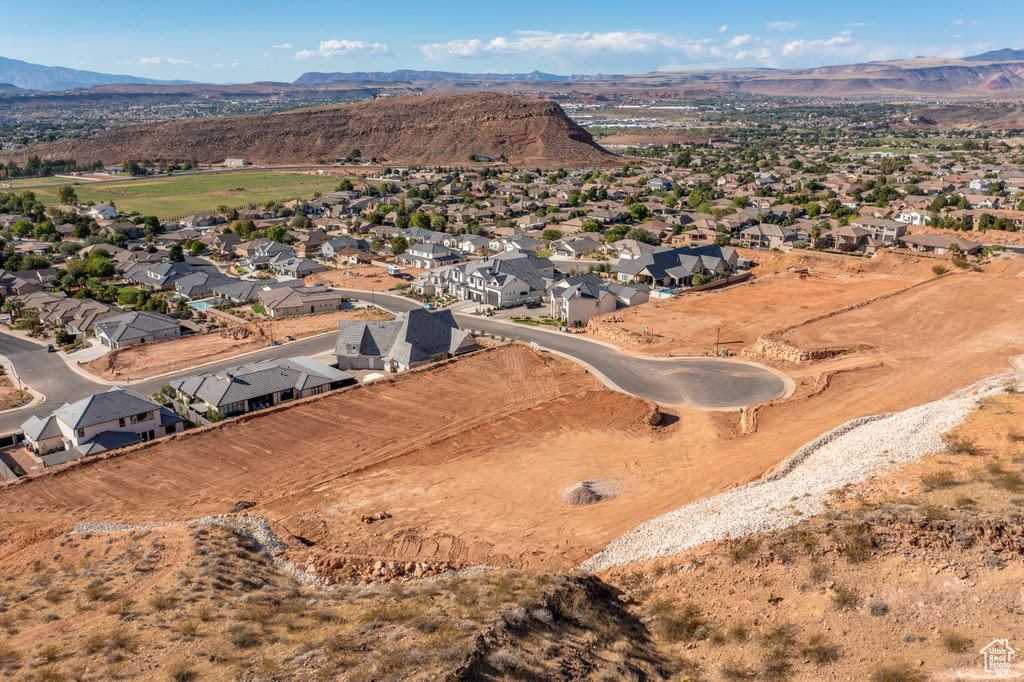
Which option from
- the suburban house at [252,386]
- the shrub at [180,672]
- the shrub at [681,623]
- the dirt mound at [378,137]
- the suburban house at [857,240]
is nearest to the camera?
the shrub at [180,672]

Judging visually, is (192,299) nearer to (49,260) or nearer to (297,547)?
(49,260)

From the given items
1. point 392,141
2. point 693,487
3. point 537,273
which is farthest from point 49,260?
point 392,141

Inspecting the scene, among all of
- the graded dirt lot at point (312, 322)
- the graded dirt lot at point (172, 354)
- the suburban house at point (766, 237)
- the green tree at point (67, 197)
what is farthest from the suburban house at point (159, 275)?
the suburban house at point (766, 237)

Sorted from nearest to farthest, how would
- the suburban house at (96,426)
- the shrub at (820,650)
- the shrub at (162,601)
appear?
the shrub at (820,650) → the shrub at (162,601) → the suburban house at (96,426)

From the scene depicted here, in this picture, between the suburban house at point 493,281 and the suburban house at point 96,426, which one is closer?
the suburban house at point 96,426

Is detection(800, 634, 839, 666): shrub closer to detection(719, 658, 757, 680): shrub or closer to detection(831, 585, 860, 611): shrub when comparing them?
detection(831, 585, 860, 611): shrub

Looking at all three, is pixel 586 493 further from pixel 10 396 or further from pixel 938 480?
pixel 10 396

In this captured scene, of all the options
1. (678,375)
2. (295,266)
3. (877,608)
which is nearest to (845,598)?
(877,608)

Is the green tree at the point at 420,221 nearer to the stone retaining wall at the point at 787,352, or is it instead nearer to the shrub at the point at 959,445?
the stone retaining wall at the point at 787,352
